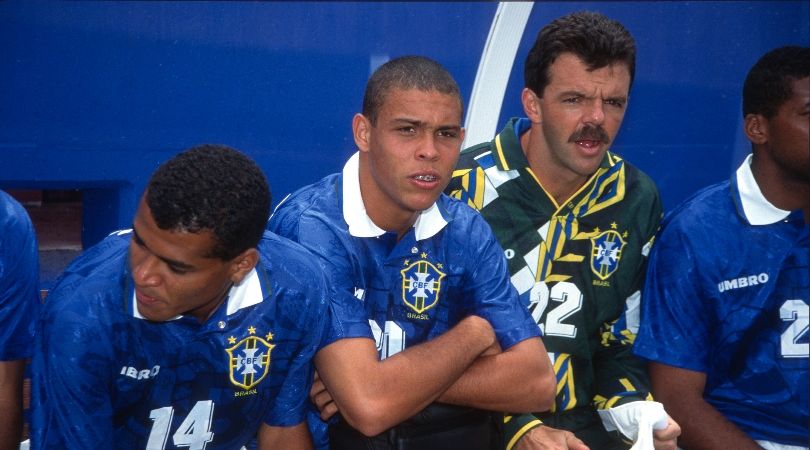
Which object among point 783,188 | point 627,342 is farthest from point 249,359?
point 783,188

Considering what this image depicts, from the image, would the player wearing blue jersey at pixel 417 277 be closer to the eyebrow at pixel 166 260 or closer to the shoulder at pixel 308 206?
the shoulder at pixel 308 206

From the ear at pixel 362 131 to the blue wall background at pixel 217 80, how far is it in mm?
584

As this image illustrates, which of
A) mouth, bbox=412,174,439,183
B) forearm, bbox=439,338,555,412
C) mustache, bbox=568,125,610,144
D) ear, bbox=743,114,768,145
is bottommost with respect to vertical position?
forearm, bbox=439,338,555,412

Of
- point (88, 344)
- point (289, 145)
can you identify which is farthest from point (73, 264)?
point (289, 145)

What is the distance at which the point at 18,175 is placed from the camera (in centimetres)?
288

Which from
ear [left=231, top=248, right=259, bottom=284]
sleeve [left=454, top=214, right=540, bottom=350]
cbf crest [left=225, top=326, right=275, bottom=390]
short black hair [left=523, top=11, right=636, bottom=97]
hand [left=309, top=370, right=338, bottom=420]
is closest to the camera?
ear [left=231, top=248, right=259, bottom=284]

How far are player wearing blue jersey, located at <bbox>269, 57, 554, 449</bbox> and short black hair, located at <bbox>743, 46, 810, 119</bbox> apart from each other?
3.02 feet

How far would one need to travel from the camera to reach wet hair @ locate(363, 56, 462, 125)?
2674 millimetres

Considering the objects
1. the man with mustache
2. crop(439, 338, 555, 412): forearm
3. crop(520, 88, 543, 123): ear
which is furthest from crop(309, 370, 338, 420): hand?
crop(520, 88, 543, 123): ear

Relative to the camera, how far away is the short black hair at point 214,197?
208 centimetres

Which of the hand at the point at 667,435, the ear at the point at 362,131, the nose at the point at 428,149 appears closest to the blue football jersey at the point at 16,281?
the ear at the point at 362,131

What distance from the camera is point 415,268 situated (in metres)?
2.69

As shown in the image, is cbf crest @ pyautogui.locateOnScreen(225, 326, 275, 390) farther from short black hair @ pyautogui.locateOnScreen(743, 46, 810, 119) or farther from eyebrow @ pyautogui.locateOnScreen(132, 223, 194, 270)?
short black hair @ pyautogui.locateOnScreen(743, 46, 810, 119)

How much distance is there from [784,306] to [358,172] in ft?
4.24
